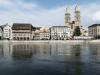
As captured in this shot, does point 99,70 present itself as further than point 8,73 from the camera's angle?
Yes

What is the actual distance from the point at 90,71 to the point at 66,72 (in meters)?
3.29

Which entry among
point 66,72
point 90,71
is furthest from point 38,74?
point 90,71

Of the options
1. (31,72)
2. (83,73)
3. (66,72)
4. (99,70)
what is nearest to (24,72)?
(31,72)

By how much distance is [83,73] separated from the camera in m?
32.7

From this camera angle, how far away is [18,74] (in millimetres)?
31922

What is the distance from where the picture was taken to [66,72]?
33.4 meters

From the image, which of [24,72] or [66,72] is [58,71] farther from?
[24,72]

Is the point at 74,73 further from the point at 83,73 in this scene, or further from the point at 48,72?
the point at 48,72

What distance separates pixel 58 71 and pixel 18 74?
218 inches

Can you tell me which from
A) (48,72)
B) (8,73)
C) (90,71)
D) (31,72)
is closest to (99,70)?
(90,71)

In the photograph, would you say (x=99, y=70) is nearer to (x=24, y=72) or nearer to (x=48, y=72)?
(x=48, y=72)

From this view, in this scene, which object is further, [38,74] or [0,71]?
[0,71]

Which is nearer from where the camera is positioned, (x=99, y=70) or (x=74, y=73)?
(x=74, y=73)

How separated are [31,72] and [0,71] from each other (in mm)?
4237
